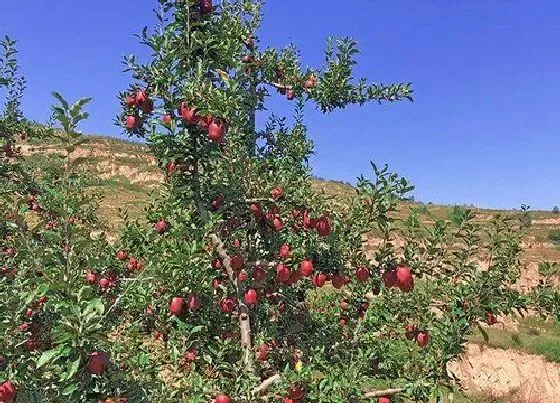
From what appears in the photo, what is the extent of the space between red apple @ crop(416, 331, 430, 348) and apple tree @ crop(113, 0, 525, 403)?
0.14 ft

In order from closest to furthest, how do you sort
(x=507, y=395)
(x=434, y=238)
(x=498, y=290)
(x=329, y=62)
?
1. (x=498, y=290)
2. (x=434, y=238)
3. (x=329, y=62)
4. (x=507, y=395)

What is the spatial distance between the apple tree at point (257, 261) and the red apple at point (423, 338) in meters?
0.04

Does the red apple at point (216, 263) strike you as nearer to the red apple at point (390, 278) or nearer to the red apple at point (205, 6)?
the red apple at point (390, 278)

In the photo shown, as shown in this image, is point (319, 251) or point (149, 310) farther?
point (149, 310)

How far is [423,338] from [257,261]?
181cm

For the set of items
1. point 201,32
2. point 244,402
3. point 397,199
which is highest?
point 201,32

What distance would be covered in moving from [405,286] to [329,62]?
3371 mm

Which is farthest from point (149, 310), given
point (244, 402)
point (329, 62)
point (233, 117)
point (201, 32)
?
point (329, 62)

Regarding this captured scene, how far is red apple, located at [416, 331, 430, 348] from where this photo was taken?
5.04 meters

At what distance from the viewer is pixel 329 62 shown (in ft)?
21.8

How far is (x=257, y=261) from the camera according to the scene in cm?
494

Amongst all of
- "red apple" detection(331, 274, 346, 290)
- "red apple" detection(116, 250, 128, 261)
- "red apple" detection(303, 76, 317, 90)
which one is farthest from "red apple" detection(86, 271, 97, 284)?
"red apple" detection(303, 76, 317, 90)

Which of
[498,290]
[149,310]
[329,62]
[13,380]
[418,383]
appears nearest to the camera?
[13,380]

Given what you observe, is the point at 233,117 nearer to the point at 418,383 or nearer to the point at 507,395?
the point at 418,383
